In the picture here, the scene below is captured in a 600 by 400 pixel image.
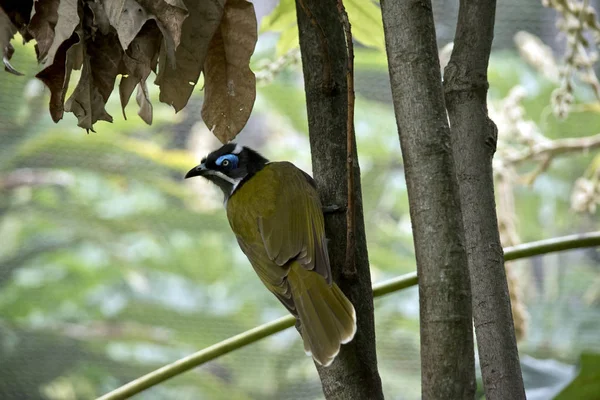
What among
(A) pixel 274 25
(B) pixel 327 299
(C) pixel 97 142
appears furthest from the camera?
(C) pixel 97 142

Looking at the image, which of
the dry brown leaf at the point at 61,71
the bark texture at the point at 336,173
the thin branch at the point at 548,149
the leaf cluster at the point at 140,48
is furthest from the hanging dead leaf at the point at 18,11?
the thin branch at the point at 548,149

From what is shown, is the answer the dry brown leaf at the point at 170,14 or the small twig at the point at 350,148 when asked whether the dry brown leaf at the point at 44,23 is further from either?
the small twig at the point at 350,148

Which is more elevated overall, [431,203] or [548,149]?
[548,149]

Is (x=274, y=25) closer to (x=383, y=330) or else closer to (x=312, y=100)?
(x=312, y=100)

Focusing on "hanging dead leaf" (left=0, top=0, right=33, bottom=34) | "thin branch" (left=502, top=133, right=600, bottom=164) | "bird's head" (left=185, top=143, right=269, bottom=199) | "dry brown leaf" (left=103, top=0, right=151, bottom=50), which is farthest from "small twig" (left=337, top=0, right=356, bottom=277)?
"thin branch" (left=502, top=133, right=600, bottom=164)

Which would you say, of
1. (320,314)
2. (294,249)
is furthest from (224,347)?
(294,249)

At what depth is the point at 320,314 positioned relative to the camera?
141 centimetres

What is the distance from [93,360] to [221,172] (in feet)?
7.66

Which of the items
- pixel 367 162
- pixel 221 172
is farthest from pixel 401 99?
pixel 367 162

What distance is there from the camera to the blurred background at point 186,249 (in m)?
4.08

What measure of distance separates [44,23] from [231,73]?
0.31 meters

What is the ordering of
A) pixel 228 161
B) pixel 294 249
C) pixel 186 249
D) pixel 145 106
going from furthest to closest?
Result: 1. pixel 186 249
2. pixel 228 161
3. pixel 294 249
4. pixel 145 106

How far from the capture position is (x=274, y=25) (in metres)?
1.84

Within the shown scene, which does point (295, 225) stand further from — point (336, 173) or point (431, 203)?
point (431, 203)
